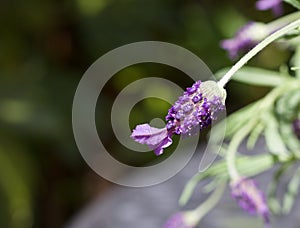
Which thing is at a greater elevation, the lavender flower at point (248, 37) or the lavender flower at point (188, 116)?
the lavender flower at point (188, 116)

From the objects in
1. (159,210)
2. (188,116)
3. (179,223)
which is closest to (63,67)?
(159,210)

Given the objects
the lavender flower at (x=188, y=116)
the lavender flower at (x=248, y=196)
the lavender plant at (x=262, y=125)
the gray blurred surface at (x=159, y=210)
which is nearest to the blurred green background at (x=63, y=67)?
the gray blurred surface at (x=159, y=210)

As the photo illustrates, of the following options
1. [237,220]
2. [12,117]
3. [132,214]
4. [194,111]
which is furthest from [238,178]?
[12,117]

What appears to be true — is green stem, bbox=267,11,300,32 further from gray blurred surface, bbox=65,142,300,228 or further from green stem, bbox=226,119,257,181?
gray blurred surface, bbox=65,142,300,228

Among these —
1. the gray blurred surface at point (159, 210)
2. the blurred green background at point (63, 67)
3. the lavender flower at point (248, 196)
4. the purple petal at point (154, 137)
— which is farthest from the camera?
the blurred green background at point (63, 67)

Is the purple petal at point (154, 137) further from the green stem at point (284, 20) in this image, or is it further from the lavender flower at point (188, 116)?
the green stem at point (284, 20)

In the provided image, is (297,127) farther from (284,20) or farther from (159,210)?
(159,210)
